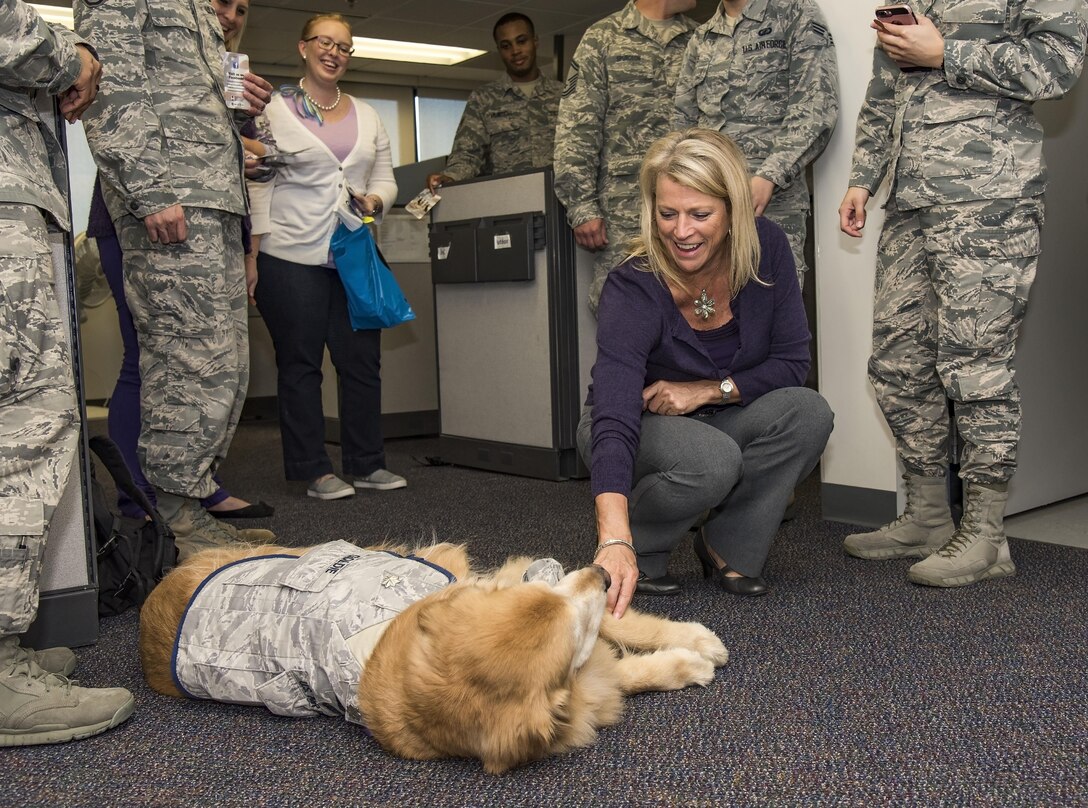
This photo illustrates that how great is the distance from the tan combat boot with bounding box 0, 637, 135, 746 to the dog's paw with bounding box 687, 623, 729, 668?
36.9 inches

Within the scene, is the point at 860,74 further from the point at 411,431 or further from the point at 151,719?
the point at 411,431

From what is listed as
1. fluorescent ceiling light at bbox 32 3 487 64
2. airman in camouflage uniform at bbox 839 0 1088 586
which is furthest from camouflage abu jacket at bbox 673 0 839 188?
fluorescent ceiling light at bbox 32 3 487 64

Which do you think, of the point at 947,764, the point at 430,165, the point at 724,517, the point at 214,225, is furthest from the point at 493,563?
the point at 430,165

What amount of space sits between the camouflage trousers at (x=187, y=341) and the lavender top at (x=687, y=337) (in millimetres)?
1008

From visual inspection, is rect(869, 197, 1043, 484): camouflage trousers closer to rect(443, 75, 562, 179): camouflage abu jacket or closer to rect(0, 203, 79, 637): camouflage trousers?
rect(0, 203, 79, 637): camouflage trousers

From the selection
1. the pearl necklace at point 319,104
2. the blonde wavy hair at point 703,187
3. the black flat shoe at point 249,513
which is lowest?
the black flat shoe at point 249,513

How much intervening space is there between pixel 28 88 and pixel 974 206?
5.96ft

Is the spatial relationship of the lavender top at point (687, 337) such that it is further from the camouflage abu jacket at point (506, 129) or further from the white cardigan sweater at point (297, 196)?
the camouflage abu jacket at point (506, 129)

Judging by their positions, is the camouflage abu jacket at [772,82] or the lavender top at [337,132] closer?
the camouflage abu jacket at [772,82]

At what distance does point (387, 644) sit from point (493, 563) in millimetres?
1186

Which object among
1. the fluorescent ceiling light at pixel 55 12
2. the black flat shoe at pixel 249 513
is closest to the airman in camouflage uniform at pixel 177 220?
the black flat shoe at pixel 249 513

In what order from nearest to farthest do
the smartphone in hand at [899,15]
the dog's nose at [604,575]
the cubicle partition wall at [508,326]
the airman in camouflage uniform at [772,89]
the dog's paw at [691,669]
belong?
the dog's nose at [604,575] → the dog's paw at [691,669] → the smartphone in hand at [899,15] → the airman in camouflage uniform at [772,89] → the cubicle partition wall at [508,326]

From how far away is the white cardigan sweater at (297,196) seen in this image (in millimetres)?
3283

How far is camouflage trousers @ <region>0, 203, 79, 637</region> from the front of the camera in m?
1.43
